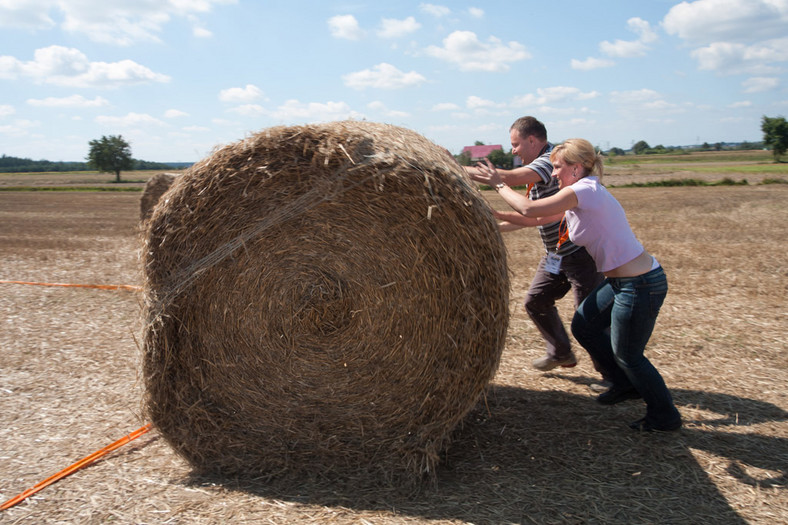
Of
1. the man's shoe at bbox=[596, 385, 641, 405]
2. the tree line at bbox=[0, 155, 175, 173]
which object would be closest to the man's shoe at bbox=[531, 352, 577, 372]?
the man's shoe at bbox=[596, 385, 641, 405]

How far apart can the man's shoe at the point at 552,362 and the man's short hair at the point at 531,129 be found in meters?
→ 1.75

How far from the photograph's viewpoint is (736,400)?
4.10 m

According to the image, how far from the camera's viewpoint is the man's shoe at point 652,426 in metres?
3.57

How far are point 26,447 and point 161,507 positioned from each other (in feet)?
4.26

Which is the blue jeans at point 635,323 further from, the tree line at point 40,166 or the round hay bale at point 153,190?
the tree line at point 40,166

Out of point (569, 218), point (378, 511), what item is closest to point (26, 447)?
point (378, 511)

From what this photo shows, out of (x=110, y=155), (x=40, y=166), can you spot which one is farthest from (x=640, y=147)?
(x=40, y=166)

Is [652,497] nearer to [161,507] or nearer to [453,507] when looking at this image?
[453,507]

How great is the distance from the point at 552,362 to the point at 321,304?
2.17m

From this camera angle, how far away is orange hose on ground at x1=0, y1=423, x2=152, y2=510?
9.95 feet

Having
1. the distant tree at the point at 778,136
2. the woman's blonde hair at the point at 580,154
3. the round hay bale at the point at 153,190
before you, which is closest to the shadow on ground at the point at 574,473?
the woman's blonde hair at the point at 580,154

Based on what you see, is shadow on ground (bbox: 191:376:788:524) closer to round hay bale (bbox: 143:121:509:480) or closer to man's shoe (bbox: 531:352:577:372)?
round hay bale (bbox: 143:121:509:480)

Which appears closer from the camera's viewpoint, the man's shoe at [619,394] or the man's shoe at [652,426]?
the man's shoe at [652,426]

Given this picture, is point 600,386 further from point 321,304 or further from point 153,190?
point 153,190
